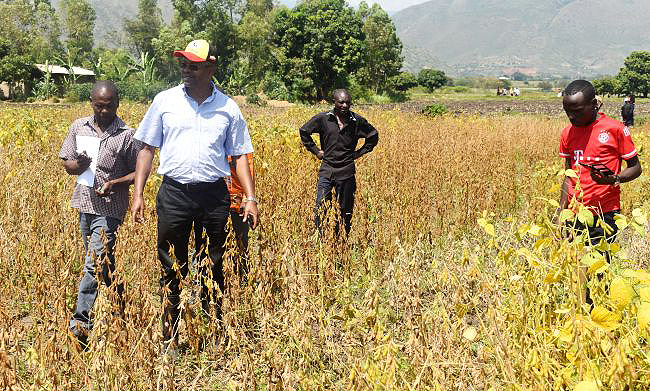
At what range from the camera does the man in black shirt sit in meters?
4.64

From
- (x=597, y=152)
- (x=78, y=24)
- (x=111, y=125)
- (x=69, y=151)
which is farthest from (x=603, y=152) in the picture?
(x=78, y=24)

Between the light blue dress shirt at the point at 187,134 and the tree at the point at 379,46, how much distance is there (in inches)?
1863

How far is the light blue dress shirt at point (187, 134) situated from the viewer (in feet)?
9.42

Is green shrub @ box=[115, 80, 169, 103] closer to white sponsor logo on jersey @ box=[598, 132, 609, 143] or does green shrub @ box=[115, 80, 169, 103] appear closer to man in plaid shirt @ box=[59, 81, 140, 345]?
man in plaid shirt @ box=[59, 81, 140, 345]

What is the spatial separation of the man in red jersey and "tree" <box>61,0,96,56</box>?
2776 inches

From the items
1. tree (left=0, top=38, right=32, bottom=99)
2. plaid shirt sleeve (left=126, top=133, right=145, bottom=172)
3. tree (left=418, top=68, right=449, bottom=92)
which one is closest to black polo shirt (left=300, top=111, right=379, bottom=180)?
plaid shirt sleeve (left=126, top=133, right=145, bottom=172)

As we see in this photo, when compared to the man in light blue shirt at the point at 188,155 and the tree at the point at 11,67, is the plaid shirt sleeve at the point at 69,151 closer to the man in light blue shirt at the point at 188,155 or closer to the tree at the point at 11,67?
the man in light blue shirt at the point at 188,155

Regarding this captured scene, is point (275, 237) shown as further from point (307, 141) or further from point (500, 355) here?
point (500, 355)

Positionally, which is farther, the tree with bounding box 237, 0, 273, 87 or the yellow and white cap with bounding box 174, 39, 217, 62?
the tree with bounding box 237, 0, 273, 87

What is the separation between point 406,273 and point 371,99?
4016 cm

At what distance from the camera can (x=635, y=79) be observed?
73.4 meters

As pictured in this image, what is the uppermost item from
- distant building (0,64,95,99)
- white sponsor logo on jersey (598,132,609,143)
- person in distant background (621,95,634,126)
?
distant building (0,64,95,99)

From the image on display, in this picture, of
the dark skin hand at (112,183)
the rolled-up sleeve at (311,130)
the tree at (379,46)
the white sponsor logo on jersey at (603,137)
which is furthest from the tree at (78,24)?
the white sponsor logo on jersey at (603,137)

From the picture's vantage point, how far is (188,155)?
9.40ft
